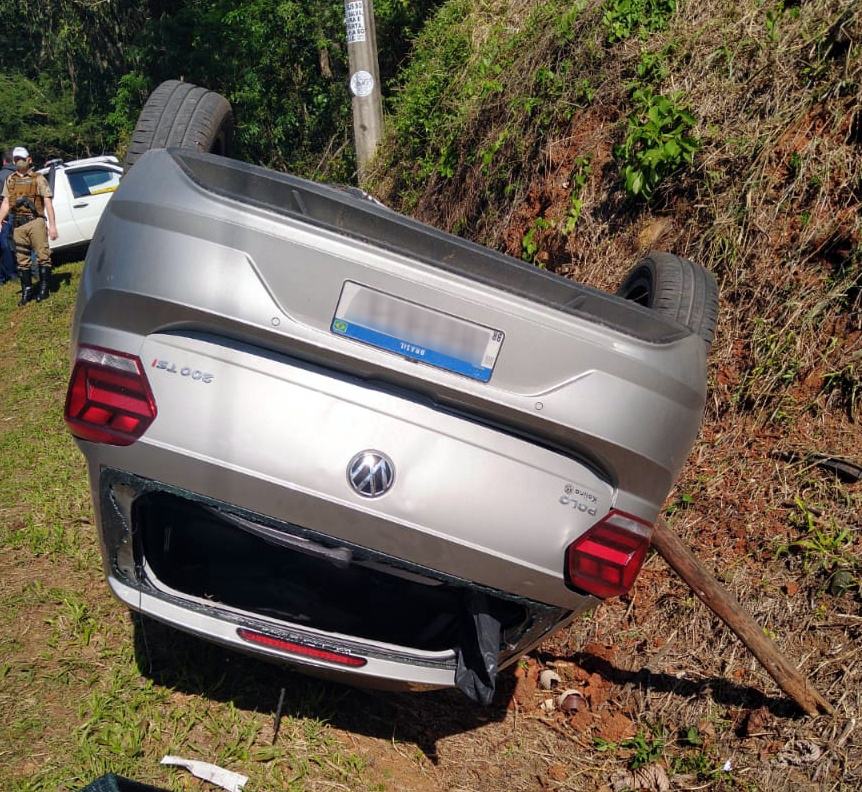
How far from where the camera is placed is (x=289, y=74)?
1459cm

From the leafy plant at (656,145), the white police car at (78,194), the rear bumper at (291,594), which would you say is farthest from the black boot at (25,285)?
the rear bumper at (291,594)

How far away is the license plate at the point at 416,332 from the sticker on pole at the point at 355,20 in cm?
708

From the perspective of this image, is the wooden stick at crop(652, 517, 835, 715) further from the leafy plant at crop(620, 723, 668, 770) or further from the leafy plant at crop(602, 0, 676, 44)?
the leafy plant at crop(602, 0, 676, 44)

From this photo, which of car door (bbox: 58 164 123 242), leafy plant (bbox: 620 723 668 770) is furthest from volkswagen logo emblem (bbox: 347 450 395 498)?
car door (bbox: 58 164 123 242)

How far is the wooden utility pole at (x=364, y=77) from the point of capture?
8.31 m

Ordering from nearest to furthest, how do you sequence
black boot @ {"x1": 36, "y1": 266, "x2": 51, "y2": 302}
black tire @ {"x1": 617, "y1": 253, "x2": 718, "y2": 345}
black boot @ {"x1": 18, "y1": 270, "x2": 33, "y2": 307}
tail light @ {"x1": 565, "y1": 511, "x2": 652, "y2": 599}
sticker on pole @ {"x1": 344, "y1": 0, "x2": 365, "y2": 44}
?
tail light @ {"x1": 565, "y1": 511, "x2": 652, "y2": 599} < black tire @ {"x1": 617, "y1": 253, "x2": 718, "y2": 345} < sticker on pole @ {"x1": 344, "y1": 0, "x2": 365, "y2": 44} < black boot @ {"x1": 18, "y1": 270, "x2": 33, "y2": 307} < black boot @ {"x1": 36, "y1": 266, "x2": 51, "y2": 302}

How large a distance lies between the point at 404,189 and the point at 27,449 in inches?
186

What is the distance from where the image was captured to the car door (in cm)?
1272

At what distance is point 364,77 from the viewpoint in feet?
28.1

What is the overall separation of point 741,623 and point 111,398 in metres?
2.34

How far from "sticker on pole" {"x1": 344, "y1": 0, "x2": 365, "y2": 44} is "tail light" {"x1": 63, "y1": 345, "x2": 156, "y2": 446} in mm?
7047

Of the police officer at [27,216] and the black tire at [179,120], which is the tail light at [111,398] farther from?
the police officer at [27,216]

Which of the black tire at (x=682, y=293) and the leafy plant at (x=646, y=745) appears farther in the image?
the black tire at (x=682, y=293)

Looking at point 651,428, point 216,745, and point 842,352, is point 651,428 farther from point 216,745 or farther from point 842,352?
point 842,352
